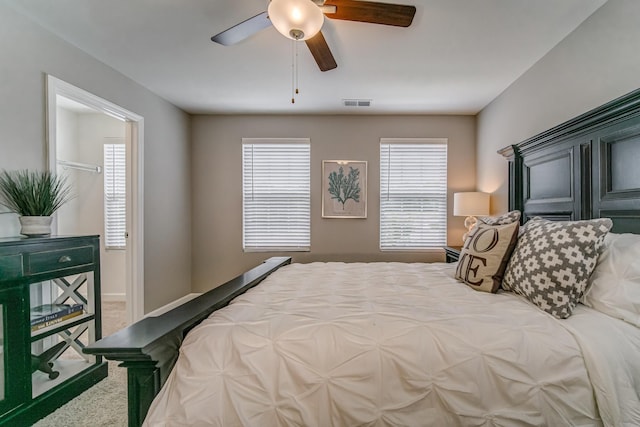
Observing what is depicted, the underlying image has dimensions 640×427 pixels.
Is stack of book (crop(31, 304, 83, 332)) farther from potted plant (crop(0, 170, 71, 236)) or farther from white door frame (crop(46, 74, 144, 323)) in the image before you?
white door frame (crop(46, 74, 144, 323))

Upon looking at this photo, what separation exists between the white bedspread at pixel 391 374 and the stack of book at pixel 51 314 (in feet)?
4.82

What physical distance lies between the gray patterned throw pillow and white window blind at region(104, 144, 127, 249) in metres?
4.59

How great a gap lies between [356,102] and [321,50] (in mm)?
1602

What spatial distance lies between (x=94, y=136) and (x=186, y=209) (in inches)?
64.2

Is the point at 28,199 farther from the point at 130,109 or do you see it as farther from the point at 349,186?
the point at 349,186

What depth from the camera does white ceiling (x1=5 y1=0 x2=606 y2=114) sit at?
200 cm

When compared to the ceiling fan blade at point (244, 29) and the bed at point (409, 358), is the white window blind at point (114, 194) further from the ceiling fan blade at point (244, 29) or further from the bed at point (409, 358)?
the bed at point (409, 358)

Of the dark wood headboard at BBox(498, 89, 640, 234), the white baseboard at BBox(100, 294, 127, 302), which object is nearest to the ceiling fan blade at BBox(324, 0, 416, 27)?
the dark wood headboard at BBox(498, 89, 640, 234)

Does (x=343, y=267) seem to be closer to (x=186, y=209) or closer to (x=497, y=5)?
(x=497, y=5)

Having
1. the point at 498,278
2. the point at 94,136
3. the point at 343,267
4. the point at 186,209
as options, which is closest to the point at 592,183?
the point at 498,278

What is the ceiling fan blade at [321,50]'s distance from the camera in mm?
1991

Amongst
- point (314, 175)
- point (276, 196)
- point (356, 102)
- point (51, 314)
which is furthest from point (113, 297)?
point (356, 102)

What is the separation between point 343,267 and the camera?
100 inches

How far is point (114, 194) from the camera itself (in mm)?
4168
